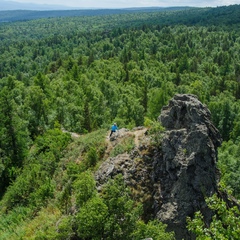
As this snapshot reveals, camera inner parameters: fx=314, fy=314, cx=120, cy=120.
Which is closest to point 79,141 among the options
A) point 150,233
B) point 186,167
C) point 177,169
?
point 177,169

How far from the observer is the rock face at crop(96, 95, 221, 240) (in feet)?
68.3

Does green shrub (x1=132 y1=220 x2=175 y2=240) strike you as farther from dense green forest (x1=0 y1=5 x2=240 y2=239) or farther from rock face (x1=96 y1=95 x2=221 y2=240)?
rock face (x1=96 y1=95 x2=221 y2=240)

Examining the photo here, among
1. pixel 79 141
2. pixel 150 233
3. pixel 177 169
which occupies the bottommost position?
pixel 79 141

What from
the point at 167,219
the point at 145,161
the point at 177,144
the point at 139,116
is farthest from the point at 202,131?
the point at 139,116

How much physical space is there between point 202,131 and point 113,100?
54.8 m

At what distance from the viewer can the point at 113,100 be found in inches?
2992

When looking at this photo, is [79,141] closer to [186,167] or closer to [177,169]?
[177,169]

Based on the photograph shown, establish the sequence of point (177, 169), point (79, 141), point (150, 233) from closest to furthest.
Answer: point (150, 233) < point (177, 169) < point (79, 141)

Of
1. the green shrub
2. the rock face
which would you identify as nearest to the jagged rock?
the rock face

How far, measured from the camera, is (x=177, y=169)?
21.9m

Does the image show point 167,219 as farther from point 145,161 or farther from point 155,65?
point 155,65

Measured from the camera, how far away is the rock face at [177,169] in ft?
68.3

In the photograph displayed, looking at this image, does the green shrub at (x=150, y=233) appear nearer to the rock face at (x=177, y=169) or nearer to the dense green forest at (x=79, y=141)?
the dense green forest at (x=79, y=141)

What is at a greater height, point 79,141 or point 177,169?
point 177,169
